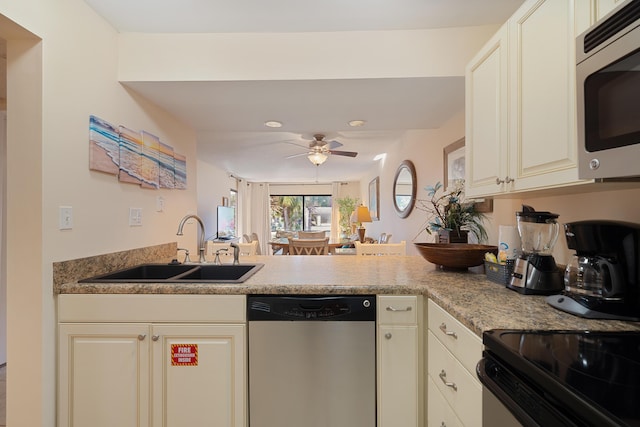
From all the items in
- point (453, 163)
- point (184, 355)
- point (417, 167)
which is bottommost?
point (184, 355)

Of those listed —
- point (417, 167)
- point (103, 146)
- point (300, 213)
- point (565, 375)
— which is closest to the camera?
point (565, 375)

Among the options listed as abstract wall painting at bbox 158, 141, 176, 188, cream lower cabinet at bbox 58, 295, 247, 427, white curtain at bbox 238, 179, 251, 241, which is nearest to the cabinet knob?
cream lower cabinet at bbox 58, 295, 247, 427

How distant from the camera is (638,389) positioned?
0.58m

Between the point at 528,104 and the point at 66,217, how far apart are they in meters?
2.10

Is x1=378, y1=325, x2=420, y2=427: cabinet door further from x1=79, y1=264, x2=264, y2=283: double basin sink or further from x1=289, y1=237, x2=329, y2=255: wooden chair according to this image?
x1=289, y1=237, x2=329, y2=255: wooden chair

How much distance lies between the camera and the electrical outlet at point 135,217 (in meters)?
1.90

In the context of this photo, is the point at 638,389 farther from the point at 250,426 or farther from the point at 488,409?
the point at 250,426

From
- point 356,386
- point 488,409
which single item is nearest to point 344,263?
point 356,386

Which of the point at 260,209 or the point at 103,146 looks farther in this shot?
the point at 260,209

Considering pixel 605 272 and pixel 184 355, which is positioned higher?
pixel 605 272

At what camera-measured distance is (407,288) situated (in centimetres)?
140

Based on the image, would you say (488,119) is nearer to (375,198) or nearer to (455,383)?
(455,383)

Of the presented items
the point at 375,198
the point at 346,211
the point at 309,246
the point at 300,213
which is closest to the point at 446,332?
the point at 309,246

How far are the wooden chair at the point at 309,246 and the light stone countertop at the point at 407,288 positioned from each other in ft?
9.56
